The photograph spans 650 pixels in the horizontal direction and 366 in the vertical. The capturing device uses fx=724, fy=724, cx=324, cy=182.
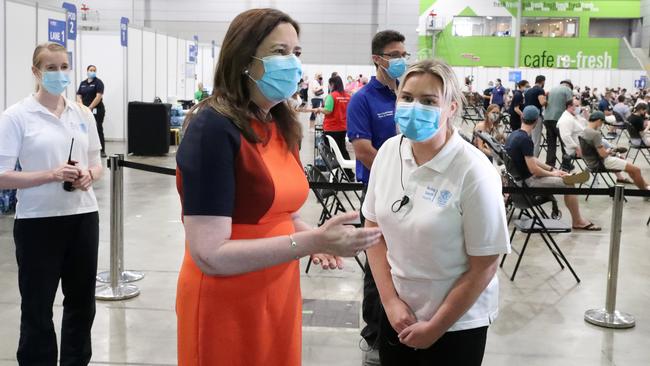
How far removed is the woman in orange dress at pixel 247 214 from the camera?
5.81ft

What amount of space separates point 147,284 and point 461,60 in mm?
33353

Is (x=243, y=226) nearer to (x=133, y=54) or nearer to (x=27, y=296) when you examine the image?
→ (x=27, y=296)

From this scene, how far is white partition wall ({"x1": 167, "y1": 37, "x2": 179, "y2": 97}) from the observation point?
19641mm

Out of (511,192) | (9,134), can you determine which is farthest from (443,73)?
(511,192)

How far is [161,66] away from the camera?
18891 millimetres

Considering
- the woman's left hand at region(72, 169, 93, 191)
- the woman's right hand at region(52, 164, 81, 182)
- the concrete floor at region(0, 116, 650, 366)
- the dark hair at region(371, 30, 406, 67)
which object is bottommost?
the concrete floor at region(0, 116, 650, 366)

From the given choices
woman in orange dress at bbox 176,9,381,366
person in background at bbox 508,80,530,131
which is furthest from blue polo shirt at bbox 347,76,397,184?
person in background at bbox 508,80,530,131

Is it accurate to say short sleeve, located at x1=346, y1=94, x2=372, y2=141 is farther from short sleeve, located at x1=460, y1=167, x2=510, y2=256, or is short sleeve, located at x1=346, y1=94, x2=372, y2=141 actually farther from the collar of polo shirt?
short sleeve, located at x1=460, y1=167, x2=510, y2=256

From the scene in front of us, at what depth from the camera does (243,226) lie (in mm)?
1863

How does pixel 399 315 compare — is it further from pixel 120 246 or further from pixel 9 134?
pixel 120 246

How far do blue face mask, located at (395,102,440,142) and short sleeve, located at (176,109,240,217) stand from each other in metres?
0.77

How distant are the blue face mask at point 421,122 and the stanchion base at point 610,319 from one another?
3559 millimetres

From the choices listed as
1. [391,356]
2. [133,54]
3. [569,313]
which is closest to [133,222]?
[569,313]

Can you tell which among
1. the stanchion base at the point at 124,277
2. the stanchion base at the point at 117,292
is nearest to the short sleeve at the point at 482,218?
the stanchion base at the point at 117,292
